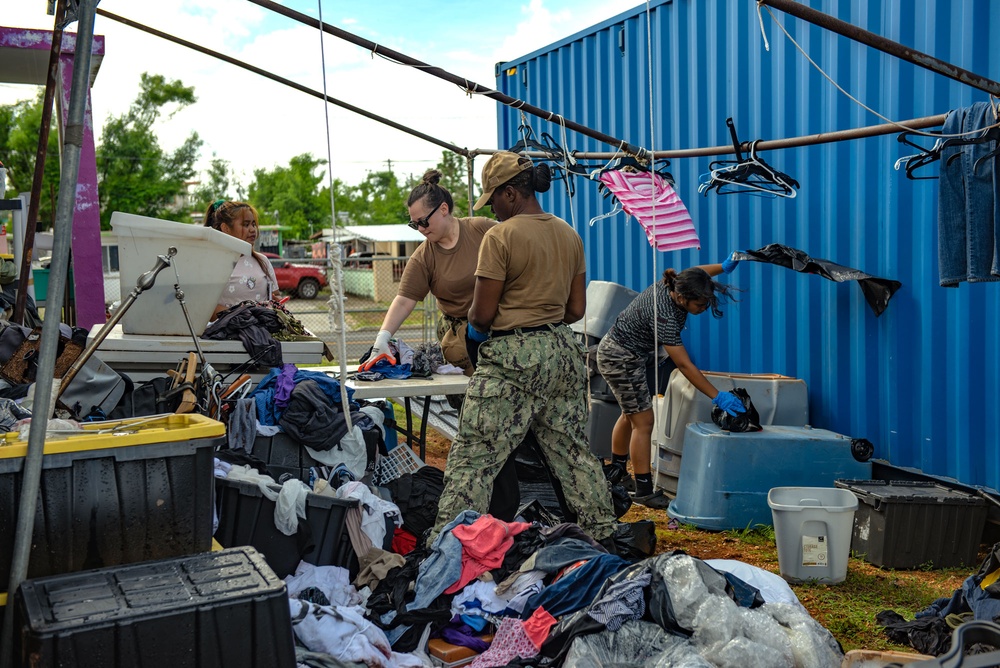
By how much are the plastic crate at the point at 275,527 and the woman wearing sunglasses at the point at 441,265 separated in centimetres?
133

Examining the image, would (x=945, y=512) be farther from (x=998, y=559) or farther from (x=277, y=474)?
(x=277, y=474)

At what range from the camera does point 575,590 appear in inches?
145

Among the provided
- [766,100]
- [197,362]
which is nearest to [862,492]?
[766,100]

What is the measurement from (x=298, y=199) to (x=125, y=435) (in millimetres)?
44427

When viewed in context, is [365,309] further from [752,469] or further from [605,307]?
[752,469]

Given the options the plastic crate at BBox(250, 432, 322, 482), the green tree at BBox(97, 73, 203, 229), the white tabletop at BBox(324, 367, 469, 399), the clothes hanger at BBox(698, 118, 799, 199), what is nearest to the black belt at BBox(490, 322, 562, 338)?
the white tabletop at BBox(324, 367, 469, 399)

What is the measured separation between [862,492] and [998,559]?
1.44 m

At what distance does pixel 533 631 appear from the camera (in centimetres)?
352

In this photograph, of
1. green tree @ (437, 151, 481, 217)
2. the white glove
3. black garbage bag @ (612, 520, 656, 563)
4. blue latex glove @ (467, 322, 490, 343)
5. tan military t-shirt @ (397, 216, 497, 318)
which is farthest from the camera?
green tree @ (437, 151, 481, 217)

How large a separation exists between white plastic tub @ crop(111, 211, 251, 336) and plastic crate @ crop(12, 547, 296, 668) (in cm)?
248

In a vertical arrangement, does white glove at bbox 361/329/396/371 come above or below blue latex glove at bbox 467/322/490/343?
below

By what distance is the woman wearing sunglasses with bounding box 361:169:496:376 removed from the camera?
5.13 meters

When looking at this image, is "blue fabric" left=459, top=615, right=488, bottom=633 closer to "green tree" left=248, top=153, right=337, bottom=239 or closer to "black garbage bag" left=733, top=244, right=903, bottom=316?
"black garbage bag" left=733, top=244, right=903, bottom=316

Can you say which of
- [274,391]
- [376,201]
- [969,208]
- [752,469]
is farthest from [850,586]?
[376,201]
